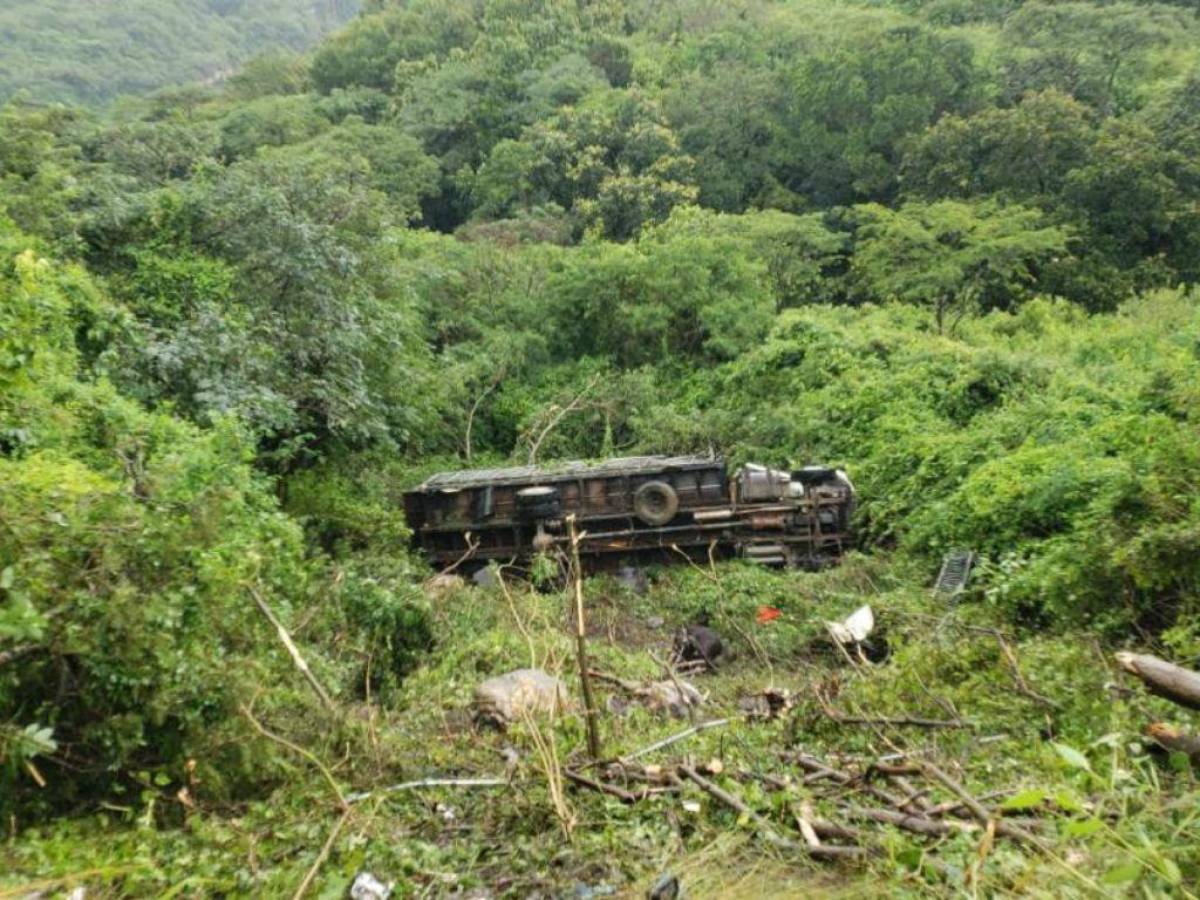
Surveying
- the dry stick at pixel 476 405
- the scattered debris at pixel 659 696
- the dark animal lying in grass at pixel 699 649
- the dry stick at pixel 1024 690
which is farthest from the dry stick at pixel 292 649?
the dry stick at pixel 476 405

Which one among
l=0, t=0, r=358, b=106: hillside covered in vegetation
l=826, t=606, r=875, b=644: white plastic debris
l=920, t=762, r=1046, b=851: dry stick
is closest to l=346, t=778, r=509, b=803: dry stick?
l=920, t=762, r=1046, b=851: dry stick

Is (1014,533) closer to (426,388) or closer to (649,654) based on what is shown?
(649,654)

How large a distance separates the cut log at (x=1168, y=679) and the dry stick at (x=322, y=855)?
3.52 meters

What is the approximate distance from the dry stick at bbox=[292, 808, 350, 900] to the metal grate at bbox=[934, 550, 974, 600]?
674 cm

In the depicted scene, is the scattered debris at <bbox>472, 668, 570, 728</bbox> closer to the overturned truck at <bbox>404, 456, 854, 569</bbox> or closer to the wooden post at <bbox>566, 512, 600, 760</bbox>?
the wooden post at <bbox>566, 512, 600, 760</bbox>

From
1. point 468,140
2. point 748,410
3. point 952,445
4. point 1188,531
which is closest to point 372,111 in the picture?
point 468,140

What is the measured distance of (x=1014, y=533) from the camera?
884 cm

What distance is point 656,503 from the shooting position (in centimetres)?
1232

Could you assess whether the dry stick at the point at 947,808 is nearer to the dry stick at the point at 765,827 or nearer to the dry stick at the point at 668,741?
the dry stick at the point at 765,827

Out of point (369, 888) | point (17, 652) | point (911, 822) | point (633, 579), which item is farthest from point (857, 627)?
point (17, 652)

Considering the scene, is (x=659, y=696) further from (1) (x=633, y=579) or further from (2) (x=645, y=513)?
(2) (x=645, y=513)

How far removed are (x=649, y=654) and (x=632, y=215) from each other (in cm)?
2165

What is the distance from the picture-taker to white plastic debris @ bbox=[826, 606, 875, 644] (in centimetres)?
812

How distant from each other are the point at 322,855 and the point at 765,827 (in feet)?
6.56
